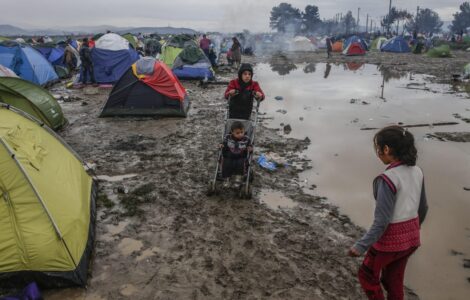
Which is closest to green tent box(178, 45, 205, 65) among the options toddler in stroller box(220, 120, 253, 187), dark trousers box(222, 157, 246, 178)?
toddler in stroller box(220, 120, 253, 187)

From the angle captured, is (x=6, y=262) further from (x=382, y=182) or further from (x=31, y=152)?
(x=382, y=182)

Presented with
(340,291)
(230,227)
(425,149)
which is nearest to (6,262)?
(230,227)

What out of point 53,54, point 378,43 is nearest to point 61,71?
point 53,54

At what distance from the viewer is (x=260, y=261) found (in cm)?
428

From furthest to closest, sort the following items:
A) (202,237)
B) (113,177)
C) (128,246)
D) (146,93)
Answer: (146,93)
(113,177)
(202,237)
(128,246)

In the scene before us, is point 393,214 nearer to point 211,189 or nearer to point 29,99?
point 211,189

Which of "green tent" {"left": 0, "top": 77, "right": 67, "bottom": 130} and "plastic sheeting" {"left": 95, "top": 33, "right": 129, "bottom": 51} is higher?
"plastic sheeting" {"left": 95, "top": 33, "right": 129, "bottom": 51}

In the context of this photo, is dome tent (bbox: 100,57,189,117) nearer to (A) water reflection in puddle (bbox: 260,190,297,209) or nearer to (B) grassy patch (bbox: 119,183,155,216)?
(B) grassy patch (bbox: 119,183,155,216)

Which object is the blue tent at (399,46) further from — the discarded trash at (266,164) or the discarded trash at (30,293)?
the discarded trash at (30,293)

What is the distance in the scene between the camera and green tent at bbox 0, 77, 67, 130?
28.9 ft

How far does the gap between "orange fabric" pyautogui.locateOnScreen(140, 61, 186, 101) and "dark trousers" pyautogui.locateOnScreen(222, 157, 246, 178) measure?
18.3 feet

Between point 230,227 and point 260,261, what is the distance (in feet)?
2.78

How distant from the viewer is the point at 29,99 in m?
8.88

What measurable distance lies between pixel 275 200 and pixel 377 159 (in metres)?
2.84
